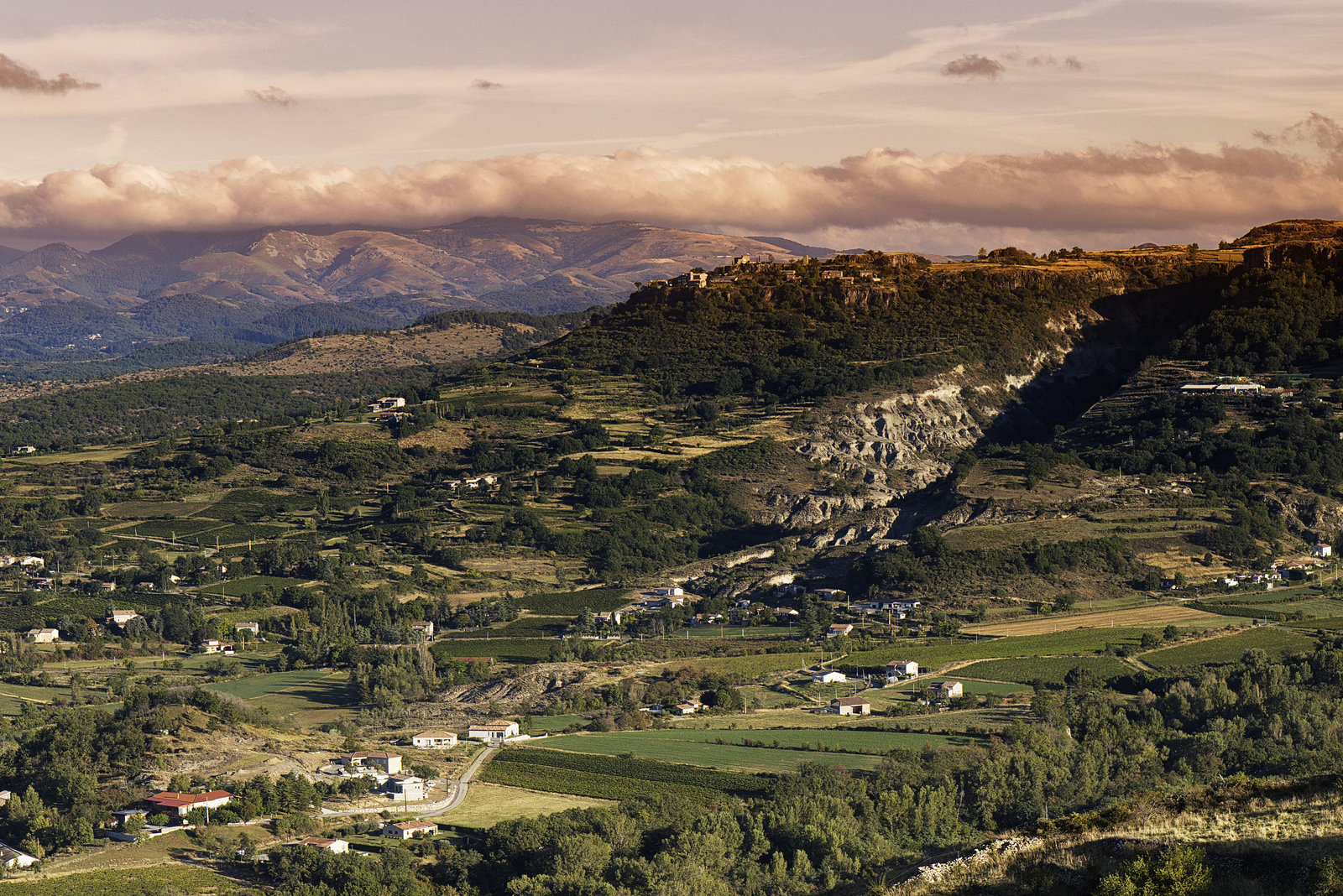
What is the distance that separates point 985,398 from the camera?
4938 inches

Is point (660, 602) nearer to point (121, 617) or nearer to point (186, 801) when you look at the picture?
point (121, 617)

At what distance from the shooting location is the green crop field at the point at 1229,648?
70.5 m

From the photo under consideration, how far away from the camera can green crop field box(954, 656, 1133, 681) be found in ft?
227

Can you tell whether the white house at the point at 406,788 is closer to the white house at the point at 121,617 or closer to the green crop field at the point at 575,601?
the green crop field at the point at 575,601

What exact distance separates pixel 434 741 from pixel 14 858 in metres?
17.2

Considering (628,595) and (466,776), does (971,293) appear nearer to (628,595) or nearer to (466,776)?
(628,595)

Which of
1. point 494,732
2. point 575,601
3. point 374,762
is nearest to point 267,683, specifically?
point 494,732

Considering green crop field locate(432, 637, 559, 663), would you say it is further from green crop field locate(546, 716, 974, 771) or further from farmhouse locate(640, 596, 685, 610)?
green crop field locate(546, 716, 974, 771)

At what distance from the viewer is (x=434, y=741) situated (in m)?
63.9

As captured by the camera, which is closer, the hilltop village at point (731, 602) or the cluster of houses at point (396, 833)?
the cluster of houses at point (396, 833)

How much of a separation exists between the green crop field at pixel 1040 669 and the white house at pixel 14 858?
36.2 m

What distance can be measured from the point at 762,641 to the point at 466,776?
24715 mm

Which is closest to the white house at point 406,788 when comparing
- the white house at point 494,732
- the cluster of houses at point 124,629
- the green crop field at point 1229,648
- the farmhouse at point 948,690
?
the white house at point 494,732

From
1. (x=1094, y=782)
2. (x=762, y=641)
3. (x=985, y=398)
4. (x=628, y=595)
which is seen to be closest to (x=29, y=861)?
(x=1094, y=782)
